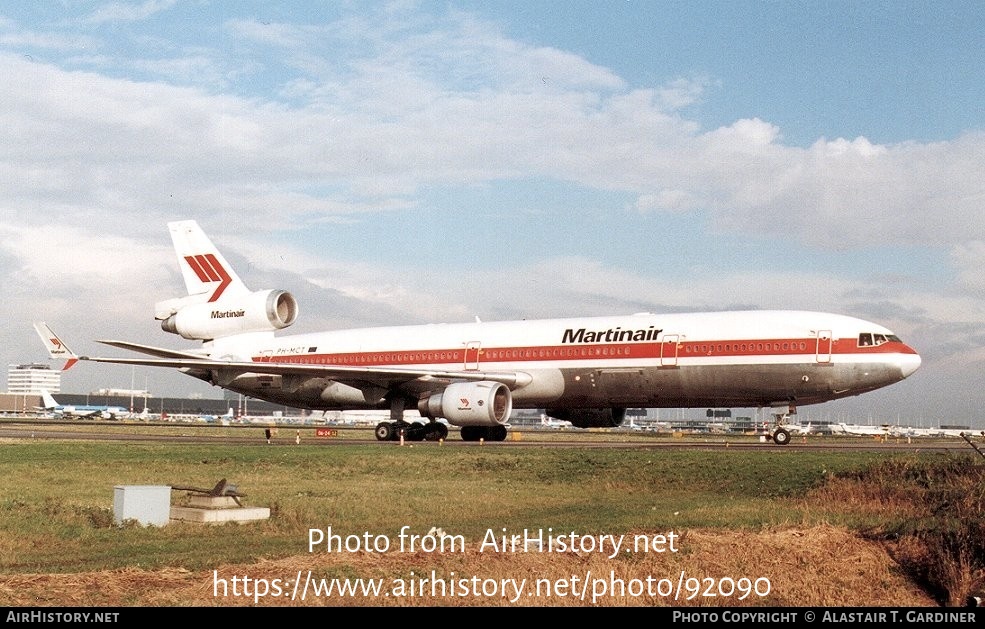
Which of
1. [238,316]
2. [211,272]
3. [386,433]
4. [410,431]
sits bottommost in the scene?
[386,433]

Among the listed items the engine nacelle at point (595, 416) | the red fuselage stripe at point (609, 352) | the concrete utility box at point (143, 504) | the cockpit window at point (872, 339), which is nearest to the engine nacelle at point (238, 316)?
the red fuselage stripe at point (609, 352)

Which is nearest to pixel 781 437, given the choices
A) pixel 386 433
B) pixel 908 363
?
pixel 908 363

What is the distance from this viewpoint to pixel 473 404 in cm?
3706

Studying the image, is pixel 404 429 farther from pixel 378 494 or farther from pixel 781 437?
pixel 378 494

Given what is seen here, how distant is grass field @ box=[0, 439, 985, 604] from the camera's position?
16.4 meters

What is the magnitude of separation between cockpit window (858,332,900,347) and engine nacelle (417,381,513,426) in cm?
1282

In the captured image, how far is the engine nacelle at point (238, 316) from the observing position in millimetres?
46812

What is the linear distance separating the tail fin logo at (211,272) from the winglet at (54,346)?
8662 millimetres

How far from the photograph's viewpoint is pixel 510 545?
15695mm

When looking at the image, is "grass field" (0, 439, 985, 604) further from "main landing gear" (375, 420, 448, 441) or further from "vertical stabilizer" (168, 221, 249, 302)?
"vertical stabilizer" (168, 221, 249, 302)

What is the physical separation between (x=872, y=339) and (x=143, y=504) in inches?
1010

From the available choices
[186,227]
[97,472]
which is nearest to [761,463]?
[97,472]

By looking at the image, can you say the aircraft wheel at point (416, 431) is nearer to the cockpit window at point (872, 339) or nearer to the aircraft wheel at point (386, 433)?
the aircraft wheel at point (386, 433)
